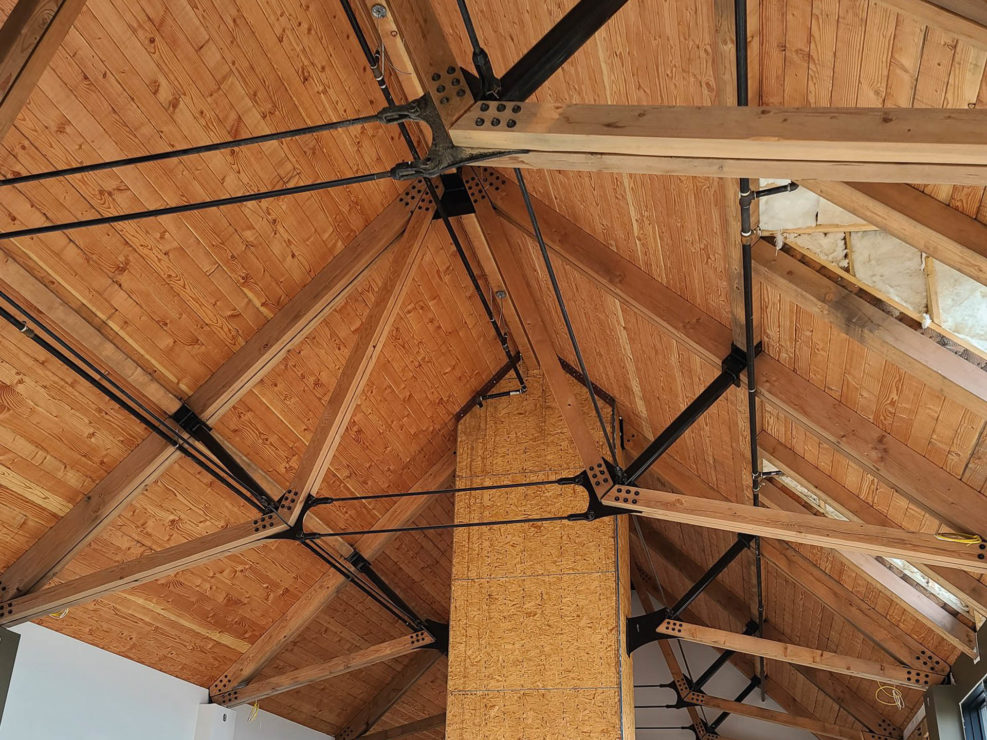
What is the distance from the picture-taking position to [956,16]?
2836 millimetres

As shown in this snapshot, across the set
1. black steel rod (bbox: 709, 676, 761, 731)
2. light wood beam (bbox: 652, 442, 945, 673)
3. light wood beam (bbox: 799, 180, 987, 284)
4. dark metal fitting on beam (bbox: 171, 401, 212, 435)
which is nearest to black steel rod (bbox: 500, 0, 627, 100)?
light wood beam (bbox: 799, 180, 987, 284)

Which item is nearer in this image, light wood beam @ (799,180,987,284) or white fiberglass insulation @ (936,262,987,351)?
light wood beam @ (799,180,987,284)

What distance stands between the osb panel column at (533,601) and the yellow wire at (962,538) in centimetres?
331

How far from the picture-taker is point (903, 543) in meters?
5.12

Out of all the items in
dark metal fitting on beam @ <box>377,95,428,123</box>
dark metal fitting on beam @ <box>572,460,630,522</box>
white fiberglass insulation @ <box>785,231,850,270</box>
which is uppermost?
white fiberglass insulation @ <box>785,231,850,270</box>

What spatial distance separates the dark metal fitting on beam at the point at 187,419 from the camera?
20.8 ft

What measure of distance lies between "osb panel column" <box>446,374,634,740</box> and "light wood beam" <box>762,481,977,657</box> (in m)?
1.84

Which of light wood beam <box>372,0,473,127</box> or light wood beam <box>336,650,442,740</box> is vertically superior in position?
light wood beam <box>336,650,442,740</box>

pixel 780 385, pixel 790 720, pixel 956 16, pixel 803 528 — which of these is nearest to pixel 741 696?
pixel 790 720

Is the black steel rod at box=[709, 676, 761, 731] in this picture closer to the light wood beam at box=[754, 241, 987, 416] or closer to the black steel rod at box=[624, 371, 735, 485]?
the black steel rod at box=[624, 371, 735, 485]

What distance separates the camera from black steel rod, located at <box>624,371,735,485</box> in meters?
5.91

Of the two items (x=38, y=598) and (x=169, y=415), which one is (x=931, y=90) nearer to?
(x=169, y=415)

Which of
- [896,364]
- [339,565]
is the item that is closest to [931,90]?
[896,364]

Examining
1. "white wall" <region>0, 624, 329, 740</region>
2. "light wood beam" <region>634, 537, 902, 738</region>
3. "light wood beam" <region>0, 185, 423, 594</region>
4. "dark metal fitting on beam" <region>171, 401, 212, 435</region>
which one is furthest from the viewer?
"light wood beam" <region>634, 537, 902, 738</region>
